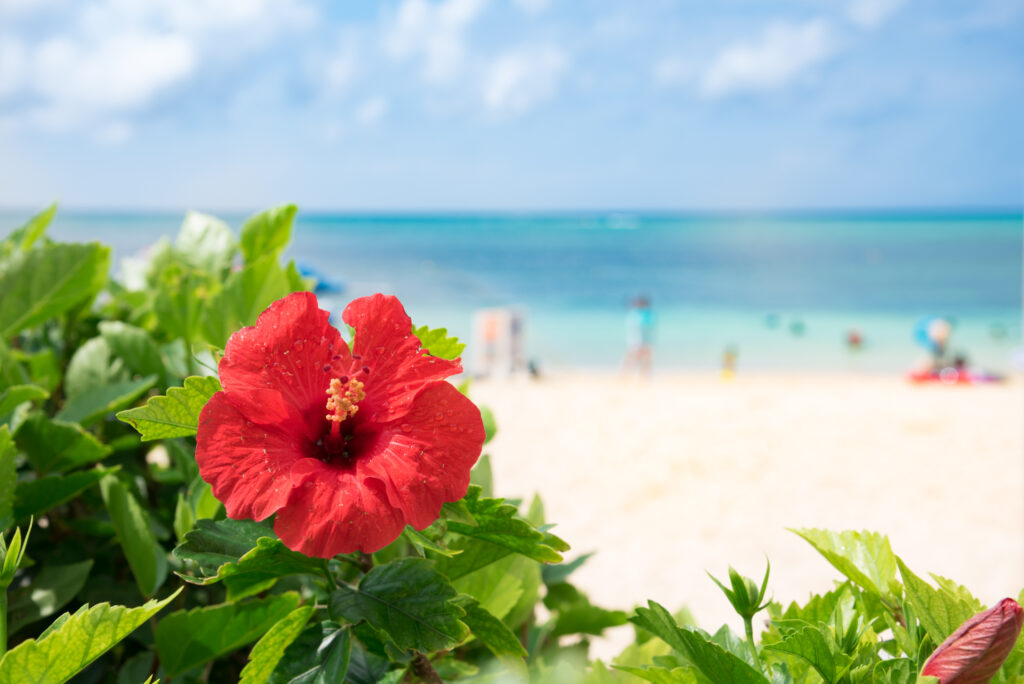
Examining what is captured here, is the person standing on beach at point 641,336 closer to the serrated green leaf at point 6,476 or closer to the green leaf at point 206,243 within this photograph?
the green leaf at point 206,243

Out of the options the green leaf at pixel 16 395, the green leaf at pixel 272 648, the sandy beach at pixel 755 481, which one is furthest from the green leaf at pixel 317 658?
the sandy beach at pixel 755 481

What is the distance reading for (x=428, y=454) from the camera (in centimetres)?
56

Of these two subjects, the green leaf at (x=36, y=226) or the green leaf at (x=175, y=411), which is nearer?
the green leaf at (x=175, y=411)

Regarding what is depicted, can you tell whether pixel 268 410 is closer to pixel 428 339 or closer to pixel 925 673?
pixel 428 339

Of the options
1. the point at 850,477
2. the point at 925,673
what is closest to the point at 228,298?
the point at 925,673

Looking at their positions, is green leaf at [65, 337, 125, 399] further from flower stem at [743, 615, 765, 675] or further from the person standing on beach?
the person standing on beach

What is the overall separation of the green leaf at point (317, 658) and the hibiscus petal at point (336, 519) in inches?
4.9

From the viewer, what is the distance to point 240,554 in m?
0.64

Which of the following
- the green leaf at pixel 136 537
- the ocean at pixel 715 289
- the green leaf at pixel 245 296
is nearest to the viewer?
the green leaf at pixel 136 537

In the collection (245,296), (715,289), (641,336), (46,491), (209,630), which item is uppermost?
(245,296)

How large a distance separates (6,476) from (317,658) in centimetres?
36

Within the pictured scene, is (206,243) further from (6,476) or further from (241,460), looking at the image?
(241,460)

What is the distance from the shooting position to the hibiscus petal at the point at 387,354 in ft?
1.95

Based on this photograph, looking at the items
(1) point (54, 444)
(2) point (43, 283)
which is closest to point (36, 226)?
(2) point (43, 283)
